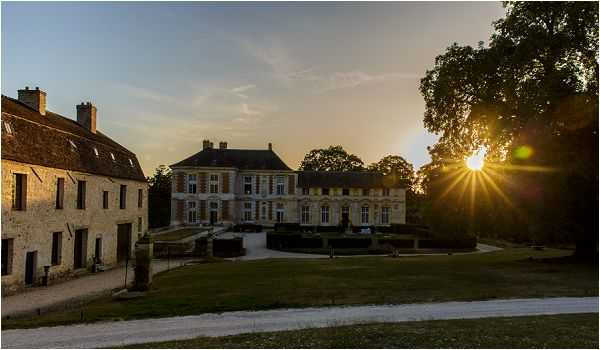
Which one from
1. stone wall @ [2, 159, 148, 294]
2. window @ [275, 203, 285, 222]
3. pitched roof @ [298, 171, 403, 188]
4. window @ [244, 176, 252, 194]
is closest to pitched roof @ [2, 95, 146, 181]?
stone wall @ [2, 159, 148, 294]

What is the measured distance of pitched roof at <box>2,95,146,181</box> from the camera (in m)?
17.9

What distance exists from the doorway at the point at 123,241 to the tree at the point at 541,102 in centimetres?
1922

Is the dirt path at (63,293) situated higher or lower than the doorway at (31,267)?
lower

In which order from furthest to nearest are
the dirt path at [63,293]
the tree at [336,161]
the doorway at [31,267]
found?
the tree at [336,161]
the doorway at [31,267]
the dirt path at [63,293]

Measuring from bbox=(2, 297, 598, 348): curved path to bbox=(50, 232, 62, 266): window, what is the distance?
10.5m

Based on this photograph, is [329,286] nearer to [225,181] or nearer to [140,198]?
[140,198]

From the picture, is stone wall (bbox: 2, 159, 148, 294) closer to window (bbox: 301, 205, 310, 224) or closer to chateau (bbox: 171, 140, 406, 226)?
chateau (bbox: 171, 140, 406, 226)

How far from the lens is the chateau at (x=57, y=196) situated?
689 inches

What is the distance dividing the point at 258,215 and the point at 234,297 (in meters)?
43.8

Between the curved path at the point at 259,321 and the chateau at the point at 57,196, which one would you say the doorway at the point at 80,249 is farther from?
the curved path at the point at 259,321

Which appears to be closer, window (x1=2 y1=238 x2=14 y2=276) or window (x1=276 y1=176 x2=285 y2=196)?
window (x1=2 y1=238 x2=14 y2=276)

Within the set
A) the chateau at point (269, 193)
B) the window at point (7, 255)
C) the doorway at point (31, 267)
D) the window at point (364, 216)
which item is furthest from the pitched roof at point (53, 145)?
the window at point (364, 216)

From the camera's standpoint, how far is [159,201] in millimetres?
61344

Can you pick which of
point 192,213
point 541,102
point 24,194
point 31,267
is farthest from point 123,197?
point 192,213
